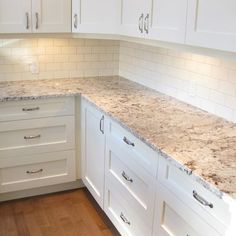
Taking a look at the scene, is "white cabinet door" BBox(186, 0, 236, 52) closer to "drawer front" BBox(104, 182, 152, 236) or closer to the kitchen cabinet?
"drawer front" BBox(104, 182, 152, 236)

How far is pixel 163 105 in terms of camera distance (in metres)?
2.50

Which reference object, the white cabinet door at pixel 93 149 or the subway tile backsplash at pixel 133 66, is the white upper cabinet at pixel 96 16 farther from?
the white cabinet door at pixel 93 149

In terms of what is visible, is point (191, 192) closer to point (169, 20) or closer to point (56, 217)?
point (169, 20)

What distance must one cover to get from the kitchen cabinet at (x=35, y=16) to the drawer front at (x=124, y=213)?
1.42m

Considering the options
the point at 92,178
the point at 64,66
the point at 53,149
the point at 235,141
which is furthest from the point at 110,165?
the point at 64,66

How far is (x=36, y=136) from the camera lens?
2.86 meters

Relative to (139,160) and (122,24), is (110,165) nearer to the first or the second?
(139,160)

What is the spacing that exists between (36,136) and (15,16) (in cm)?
97

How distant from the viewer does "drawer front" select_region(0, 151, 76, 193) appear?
286cm

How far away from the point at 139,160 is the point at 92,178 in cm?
94

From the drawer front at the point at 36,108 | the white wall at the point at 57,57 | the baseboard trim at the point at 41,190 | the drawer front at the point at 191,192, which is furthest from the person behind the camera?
the white wall at the point at 57,57

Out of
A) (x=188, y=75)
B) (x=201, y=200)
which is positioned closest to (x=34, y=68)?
(x=188, y=75)

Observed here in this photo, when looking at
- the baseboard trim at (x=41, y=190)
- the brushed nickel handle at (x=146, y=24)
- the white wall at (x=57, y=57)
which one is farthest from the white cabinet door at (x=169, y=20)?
the baseboard trim at (x=41, y=190)

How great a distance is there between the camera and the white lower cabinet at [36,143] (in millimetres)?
2762
